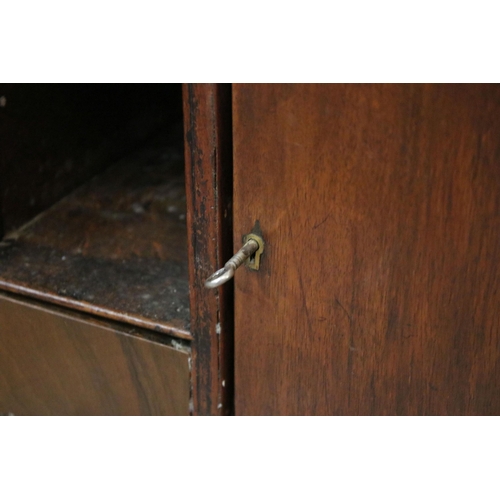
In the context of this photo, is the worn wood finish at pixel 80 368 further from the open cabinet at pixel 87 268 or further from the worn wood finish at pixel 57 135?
the worn wood finish at pixel 57 135

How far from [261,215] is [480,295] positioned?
23cm

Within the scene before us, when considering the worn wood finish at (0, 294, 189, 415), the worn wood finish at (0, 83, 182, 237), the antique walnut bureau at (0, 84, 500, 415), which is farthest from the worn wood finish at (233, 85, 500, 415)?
the worn wood finish at (0, 83, 182, 237)

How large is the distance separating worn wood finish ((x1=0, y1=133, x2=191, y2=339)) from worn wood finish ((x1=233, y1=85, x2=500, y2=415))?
191 mm

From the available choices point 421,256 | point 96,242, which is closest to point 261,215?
point 421,256

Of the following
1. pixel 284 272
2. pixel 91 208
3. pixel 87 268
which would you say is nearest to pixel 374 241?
pixel 284 272

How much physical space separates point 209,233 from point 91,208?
1.61 ft

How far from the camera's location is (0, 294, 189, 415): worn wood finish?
2.71 feet

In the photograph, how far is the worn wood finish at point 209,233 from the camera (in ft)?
2.07

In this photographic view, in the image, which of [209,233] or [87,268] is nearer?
[209,233]

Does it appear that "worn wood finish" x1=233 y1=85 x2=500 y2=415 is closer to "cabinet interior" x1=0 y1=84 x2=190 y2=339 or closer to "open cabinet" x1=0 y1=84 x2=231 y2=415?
"open cabinet" x1=0 y1=84 x2=231 y2=415

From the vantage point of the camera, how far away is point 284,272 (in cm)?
66

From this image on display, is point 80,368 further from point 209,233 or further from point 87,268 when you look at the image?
point 209,233

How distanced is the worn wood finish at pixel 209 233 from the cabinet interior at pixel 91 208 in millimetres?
53

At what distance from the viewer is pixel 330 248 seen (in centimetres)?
62
